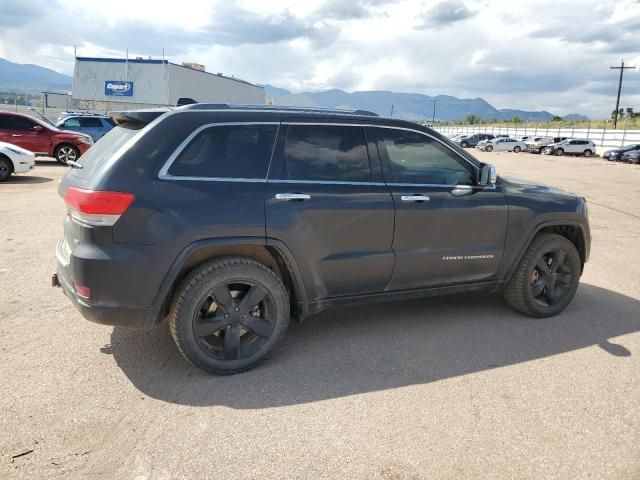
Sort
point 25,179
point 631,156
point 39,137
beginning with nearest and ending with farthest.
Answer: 1. point 25,179
2. point 39,137
3. point 631,156

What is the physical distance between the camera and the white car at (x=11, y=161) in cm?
1212

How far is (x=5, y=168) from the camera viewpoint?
1220 centimetres

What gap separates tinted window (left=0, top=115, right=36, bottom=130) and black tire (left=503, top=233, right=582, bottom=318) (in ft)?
52.0

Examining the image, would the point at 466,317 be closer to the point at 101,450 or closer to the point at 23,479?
the point at 101,450

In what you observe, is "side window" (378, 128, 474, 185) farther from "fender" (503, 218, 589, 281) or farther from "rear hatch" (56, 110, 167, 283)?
"rear hatch" (56, 110, 167, 283)

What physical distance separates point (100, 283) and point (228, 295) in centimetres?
80

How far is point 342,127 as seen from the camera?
12.4 ft

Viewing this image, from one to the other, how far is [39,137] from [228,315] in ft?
50.3

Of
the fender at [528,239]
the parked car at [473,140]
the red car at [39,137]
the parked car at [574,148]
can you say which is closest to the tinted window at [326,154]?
the fender at [528,239]

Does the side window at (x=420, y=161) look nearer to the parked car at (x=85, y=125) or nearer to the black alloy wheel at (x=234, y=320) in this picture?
the black alloy wheel at (x=234, y=320)

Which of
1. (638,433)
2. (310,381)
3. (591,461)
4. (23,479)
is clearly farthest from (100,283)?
(638,433)

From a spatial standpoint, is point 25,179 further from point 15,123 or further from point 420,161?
point 420,161

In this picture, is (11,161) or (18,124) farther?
(18,124)

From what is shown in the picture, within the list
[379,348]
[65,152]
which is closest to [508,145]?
[65,152]
